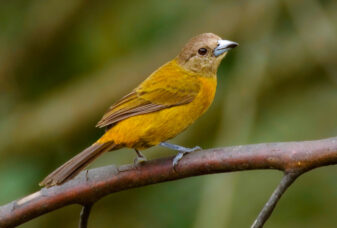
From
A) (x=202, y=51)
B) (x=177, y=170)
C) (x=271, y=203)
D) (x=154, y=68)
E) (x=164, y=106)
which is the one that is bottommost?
(x=271, y=203)

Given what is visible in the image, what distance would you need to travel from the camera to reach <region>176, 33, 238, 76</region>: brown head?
430 cm

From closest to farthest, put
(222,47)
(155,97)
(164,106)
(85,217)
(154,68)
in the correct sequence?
(85,217)
(164,106)
(155,97)
(222,47)
(154,68)

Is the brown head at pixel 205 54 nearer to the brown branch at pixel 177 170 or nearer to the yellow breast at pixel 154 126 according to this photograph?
the yellow breast at pixel 154 126

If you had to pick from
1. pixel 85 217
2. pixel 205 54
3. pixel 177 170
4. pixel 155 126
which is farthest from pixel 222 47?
pixel 85 217

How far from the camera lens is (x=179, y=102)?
3898mm

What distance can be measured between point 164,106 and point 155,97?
0.42ft

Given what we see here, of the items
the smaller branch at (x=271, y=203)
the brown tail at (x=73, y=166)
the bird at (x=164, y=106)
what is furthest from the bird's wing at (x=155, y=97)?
the smaller branch at (x=271, y=203)

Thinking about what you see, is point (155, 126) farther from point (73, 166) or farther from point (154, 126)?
point (73, 166)

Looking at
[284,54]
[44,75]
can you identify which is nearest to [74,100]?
[44,75]

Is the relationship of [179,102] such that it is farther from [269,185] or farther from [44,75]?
[44,75]

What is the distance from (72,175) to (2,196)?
5.85ft

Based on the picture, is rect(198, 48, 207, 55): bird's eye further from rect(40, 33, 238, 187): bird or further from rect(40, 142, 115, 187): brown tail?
rect(40, 142, 115, 187): brown tail

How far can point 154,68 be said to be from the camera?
5.55 m

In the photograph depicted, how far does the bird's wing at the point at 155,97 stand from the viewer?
12.6 ft
